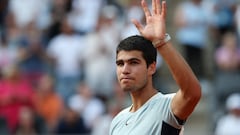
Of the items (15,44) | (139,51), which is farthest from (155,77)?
(139,51)

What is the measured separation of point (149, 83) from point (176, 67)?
2.11ft

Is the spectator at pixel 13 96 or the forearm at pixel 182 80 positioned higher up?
the forearm at pixel 182 80

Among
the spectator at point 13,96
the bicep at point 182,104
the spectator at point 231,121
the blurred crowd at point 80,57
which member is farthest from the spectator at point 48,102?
the bicep at point 182,104

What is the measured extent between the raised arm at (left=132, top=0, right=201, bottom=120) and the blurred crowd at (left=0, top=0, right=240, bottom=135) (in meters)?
6.73

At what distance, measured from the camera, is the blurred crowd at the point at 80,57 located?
13398 mm

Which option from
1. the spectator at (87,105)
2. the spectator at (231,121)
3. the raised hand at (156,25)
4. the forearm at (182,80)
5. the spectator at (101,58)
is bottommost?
the spectator at (231,121)

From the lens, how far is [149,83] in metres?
6.67

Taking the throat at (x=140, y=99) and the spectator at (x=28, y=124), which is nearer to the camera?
the throat at (x=140, y=99)

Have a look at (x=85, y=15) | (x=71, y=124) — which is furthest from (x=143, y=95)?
(x=85, y=15)

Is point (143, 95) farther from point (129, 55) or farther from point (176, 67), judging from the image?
point (176, 67)

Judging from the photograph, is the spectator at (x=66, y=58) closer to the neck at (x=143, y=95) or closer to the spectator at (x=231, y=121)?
the spectator at (x=231, y=121)

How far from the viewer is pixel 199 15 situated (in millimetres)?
14891

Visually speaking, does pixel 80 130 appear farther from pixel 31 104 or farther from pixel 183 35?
pixel 183 35

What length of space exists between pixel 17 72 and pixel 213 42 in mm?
3414
